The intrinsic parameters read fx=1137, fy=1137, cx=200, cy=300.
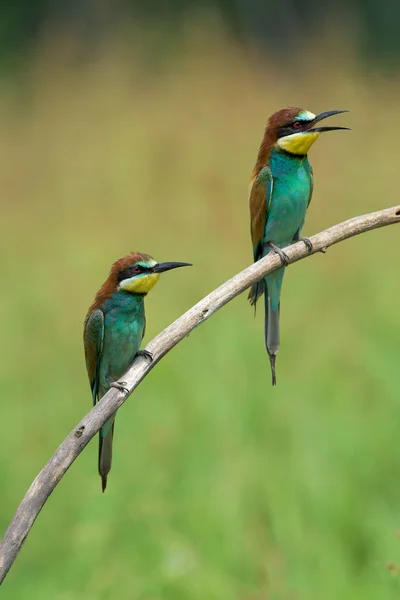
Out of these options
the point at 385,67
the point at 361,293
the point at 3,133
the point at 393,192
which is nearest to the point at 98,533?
the point at 361,293

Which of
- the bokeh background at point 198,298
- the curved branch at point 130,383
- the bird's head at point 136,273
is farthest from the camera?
the bokeh background at point 198,298

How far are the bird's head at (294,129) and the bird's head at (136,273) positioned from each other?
428mm

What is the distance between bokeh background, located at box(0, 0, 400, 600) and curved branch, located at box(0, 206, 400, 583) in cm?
92

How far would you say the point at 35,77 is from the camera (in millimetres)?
6172

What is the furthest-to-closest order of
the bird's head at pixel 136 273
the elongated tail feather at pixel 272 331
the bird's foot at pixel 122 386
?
the bird's head at pixel 136 273, the elongated tail feather at pixel 272 331, the bird's foot at pixel 122 386

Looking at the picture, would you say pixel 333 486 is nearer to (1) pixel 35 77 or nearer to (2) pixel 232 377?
(2) pixel 232 377

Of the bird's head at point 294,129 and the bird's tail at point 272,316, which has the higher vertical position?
the bird's head at point 294,129

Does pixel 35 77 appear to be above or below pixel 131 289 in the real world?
above

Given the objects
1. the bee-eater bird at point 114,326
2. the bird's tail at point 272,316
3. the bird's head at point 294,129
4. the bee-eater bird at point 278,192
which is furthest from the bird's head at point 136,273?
the bird's head at point 294,129

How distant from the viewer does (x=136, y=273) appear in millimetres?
2234

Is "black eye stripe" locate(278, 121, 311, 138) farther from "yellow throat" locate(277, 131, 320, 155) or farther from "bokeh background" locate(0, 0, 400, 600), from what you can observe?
"bokeh background" locate(0, 0, 400, 600)

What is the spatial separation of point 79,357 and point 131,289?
2.14m

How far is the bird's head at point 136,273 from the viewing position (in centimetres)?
219

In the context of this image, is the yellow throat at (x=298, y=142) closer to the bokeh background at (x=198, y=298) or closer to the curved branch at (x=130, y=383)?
the curved branch at (x=130, y=383)
